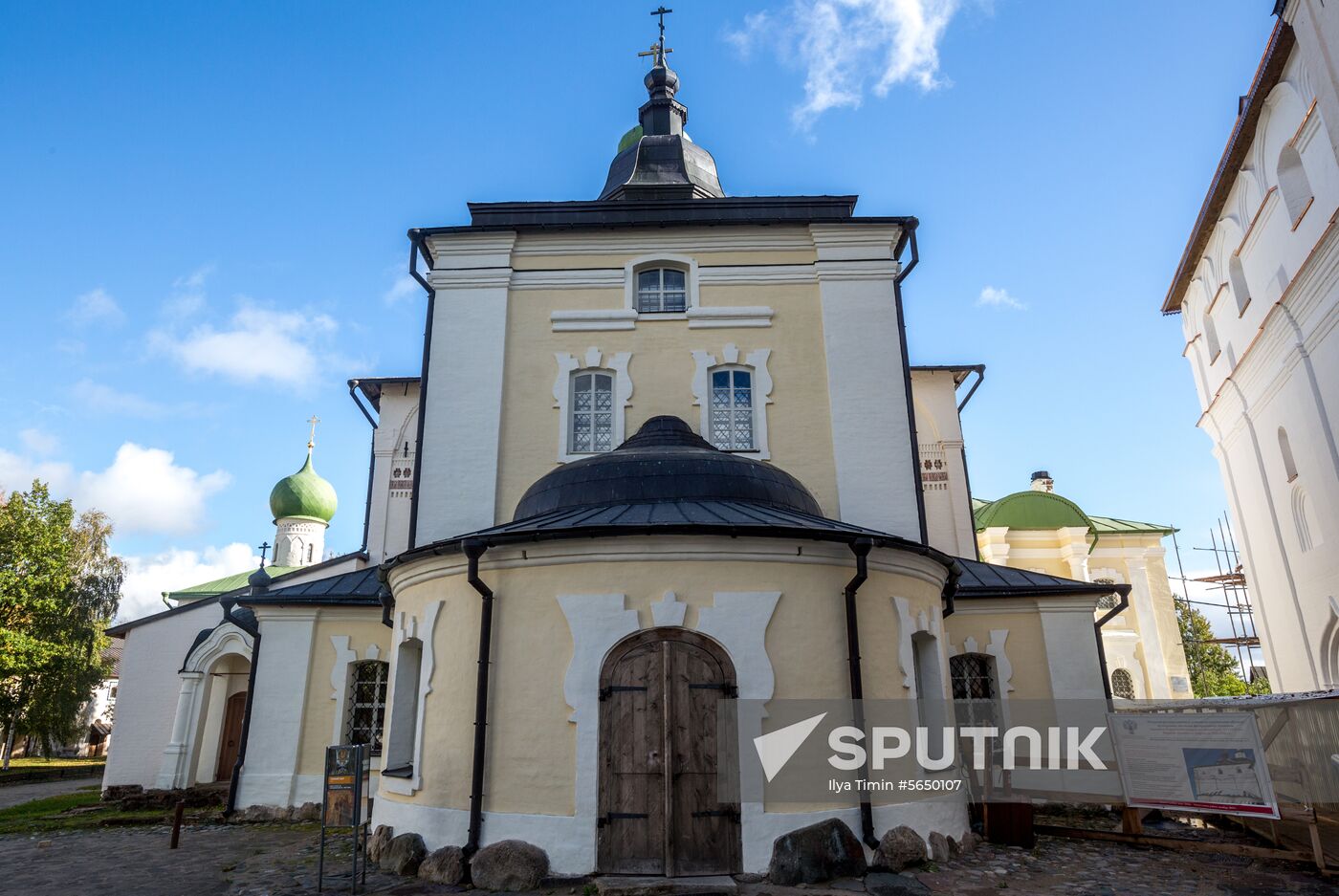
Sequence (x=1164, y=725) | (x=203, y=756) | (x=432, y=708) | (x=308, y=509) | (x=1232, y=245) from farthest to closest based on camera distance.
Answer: (x=308, y=509) → (x=1232, y=245) → (x=203, y=756) → (x=1164, y=725) → (x=432, y=708)

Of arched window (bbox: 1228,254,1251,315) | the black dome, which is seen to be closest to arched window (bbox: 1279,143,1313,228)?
arched window (bbox: 1228,254,1251,315)

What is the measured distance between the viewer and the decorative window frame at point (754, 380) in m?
13.5

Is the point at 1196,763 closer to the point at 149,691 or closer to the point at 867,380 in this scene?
the point at 867,380

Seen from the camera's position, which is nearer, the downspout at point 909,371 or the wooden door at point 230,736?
the downspout at point 909,371

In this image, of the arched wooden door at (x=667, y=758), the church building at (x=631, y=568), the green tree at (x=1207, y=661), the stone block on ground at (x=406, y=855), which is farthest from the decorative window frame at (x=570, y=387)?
the green tree at (x=1207, y=661)

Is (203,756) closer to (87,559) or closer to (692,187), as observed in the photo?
(692,187)

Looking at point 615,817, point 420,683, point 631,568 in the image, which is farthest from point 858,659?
point 420,683

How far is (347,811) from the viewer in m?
8.22

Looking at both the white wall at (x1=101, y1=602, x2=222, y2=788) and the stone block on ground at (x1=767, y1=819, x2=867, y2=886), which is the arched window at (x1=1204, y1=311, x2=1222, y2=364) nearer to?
the stone block on ground at (x1=767, y1=819, x2=867, y2=886)

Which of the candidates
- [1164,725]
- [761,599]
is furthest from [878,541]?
[1164,725]

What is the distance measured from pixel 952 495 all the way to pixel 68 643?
1177 inches

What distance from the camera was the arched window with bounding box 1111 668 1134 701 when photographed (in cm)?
2531

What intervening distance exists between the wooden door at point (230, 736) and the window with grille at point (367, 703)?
192 inches

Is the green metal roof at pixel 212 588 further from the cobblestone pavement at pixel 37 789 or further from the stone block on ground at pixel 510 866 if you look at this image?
the stone block on ground at pixel 510 866
